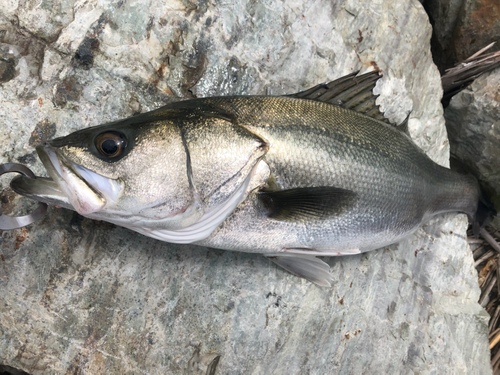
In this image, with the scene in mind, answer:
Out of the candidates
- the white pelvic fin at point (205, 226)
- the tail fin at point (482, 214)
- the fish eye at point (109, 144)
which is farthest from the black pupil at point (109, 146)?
the tail fin at point (482, 214)

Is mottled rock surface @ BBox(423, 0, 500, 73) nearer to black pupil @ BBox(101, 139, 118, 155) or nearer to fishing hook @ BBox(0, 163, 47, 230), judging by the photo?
black pupil @ BBox(101, 139, 118, 155)

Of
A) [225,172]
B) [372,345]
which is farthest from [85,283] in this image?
[372,345]

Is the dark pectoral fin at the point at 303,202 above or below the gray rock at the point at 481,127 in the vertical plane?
above

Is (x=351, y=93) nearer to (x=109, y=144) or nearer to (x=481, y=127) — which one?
(x=109, y=144)

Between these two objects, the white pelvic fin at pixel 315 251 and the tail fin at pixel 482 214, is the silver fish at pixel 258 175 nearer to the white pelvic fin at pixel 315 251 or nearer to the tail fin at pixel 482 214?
the white pelvic fin at pixel 315 251

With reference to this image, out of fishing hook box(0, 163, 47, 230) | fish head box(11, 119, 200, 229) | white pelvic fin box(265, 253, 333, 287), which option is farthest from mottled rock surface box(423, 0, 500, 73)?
fishing hook box(0, 163, 47, 230)
